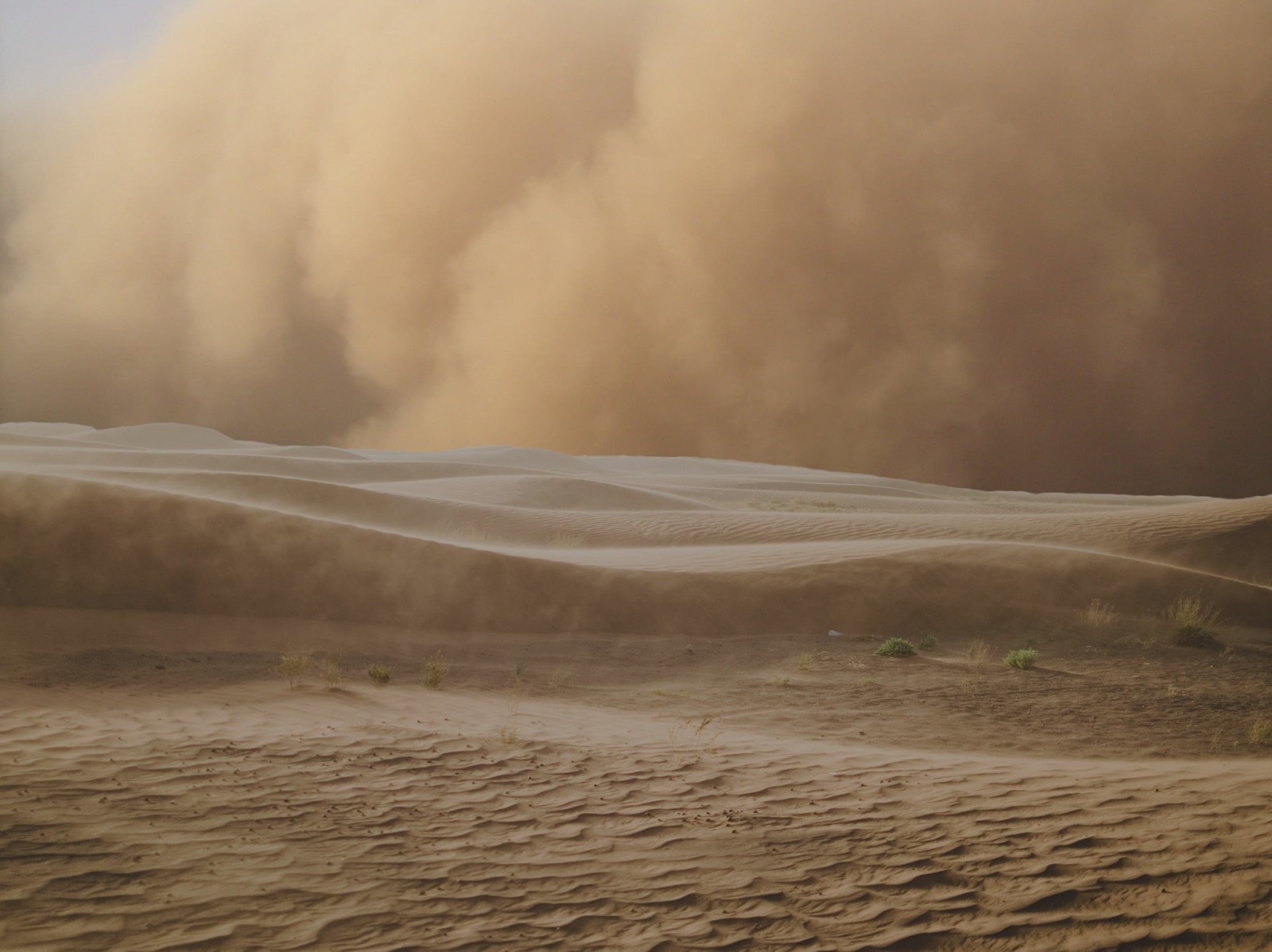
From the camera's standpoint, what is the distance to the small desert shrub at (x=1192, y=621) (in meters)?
10.4

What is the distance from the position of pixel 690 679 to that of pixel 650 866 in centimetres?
511

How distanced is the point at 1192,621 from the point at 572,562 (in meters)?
7.23

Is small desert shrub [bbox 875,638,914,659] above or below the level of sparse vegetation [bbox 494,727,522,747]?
below

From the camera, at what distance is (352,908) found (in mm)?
3369

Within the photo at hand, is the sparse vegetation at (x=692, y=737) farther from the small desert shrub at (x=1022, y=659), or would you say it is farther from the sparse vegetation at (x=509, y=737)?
the small desert shrub at (x=1022, y=659)

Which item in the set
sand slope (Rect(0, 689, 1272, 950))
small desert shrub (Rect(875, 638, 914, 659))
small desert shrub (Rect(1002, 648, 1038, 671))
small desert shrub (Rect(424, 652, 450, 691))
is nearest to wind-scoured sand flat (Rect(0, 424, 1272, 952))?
sand slope (Rect(0, 689, 1272, 950))

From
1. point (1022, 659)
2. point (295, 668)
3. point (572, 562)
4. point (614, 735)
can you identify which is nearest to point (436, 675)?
point (295, 668)

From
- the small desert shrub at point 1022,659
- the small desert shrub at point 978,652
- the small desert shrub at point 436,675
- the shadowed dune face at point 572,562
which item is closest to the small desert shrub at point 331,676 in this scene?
the small desert shrub at point 436,675

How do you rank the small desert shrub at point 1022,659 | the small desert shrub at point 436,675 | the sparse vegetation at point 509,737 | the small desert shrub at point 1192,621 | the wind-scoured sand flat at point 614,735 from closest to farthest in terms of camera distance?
the wind-scoured sand flat at point 614,735 → the sparse vegetation at point 509,737 → the small desert shrub at point 436,675 → the small desert shrub at point 1022,659 → the small desert shrub at point 1192,621

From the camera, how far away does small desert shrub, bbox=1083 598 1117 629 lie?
11.0 m

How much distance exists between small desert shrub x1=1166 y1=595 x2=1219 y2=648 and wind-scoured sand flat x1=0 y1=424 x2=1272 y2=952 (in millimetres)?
99

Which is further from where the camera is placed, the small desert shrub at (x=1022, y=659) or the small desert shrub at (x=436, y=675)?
the small desert shrub at (x=1022, y=659)

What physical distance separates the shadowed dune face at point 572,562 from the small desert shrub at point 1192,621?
0.70 feet

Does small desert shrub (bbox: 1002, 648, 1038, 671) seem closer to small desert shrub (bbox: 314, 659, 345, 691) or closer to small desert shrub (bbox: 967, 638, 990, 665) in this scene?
small desert shrub (bbox: 967, 638, 990, 665)
